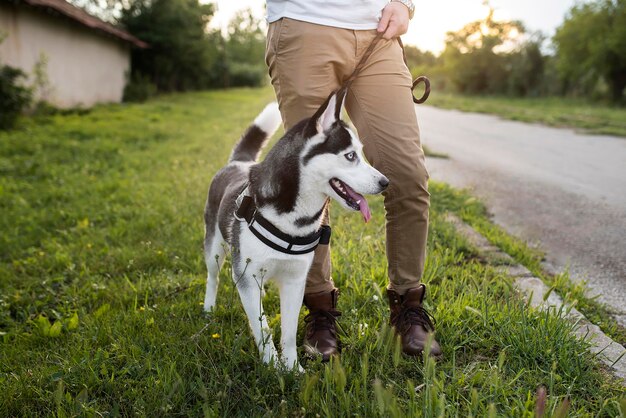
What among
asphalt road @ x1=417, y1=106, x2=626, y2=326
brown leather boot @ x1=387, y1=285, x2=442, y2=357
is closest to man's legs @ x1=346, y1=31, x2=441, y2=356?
brown leather boot @ x1=387, y1=285, x2=442, y2=357

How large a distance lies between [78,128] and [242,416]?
388 inches

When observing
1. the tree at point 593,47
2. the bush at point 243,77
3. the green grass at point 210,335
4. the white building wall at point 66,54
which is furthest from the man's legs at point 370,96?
the bush at point 243,77

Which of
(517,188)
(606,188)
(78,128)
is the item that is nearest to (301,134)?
(517,188)

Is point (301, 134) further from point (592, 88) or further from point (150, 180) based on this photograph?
point (592, 88)

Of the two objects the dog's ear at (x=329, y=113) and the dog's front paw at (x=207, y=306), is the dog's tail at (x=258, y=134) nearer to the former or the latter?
the dog's ear at (x=329, y=113)

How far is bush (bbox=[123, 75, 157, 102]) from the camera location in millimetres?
20139

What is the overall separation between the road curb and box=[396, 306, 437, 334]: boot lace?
1.67 ft

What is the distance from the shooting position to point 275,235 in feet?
6.90

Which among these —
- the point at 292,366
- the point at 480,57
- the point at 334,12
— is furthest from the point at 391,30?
the point at 480,57

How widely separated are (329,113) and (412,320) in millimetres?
1065

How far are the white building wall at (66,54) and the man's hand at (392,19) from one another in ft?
33.4

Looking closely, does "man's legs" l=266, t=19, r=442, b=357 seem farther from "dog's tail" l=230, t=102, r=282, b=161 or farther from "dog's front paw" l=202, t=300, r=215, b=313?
"dog's front paw" l=202, t=300, r=215, b=313

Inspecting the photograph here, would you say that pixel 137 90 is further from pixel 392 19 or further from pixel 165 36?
pixel 392 19

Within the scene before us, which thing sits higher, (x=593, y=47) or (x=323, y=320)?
(x=593, y=47)
